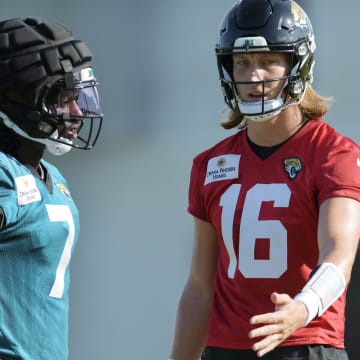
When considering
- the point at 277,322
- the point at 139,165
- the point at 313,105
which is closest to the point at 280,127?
the point at 313,105

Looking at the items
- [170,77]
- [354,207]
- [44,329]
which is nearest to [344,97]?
[170,77]

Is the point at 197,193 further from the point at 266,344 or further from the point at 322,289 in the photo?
the point at 266,344

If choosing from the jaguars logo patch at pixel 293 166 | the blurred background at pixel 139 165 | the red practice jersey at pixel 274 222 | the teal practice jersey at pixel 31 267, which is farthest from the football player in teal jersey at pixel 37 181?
the blurred background at pixel 139 165

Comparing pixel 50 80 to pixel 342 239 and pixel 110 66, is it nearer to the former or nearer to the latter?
pixel 342 239

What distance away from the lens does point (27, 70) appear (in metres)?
Answer: 3.66

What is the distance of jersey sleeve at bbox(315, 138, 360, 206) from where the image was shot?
3.36m

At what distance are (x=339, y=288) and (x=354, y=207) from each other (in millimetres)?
271

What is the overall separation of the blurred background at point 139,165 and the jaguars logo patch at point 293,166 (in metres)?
1.51

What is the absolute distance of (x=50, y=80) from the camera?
3.67 metres

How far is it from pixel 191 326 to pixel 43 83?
921 mm

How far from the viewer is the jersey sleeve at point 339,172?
3.36 m

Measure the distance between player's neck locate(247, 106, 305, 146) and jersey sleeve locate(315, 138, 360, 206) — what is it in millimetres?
196

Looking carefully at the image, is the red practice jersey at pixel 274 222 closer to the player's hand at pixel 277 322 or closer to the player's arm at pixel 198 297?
the player's arm at pixel 198 297

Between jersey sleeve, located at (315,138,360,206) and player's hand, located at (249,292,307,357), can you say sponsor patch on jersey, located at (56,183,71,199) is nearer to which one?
jersey sleeve, located at (315,138,360,206)
